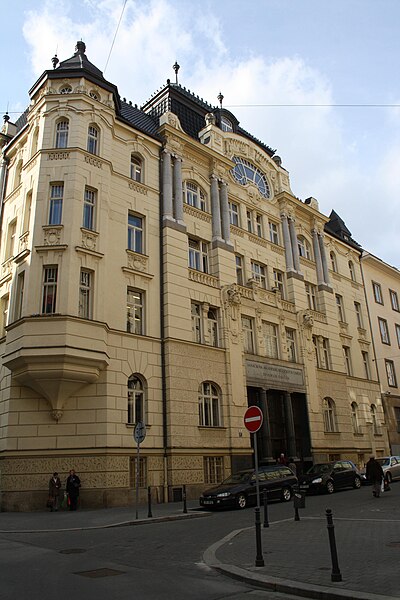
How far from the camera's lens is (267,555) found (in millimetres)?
9672

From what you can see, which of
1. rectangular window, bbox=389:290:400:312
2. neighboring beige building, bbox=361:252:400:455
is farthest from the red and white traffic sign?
rectangular window, bbox=389:290:400:312

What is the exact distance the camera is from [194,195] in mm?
29312

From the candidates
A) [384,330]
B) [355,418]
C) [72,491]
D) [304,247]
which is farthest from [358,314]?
[72,491]

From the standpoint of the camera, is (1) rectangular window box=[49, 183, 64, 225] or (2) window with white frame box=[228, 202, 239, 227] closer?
(1) rectangular window box=[49, 183, 64, 225]

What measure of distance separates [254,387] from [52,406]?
11720 mm

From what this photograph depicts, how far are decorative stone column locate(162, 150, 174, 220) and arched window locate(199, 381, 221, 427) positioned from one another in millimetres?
8690

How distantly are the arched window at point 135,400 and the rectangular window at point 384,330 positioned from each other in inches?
1039

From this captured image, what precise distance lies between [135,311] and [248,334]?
7.62 metres

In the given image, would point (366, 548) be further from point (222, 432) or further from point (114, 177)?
point (114, 177)

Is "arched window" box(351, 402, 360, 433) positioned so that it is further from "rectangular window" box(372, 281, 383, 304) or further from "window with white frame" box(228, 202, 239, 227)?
"window with white frame" box(228, 202, 239, 227)

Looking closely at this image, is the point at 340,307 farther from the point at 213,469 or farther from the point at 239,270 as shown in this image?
the point at 213,469

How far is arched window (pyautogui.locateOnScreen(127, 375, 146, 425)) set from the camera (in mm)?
22297

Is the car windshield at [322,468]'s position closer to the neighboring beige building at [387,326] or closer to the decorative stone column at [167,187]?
the decorative stone column at [167,187]

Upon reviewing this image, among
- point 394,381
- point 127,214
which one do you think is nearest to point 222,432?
point 127,214
